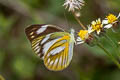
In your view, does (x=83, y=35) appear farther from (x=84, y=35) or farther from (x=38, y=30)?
(x=38, y=30)

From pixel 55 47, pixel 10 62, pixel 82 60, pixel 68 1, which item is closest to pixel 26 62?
pixel 10 62

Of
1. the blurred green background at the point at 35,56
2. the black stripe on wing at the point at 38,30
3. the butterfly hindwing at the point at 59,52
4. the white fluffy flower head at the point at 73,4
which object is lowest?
the blurred green background at the point at 35,56

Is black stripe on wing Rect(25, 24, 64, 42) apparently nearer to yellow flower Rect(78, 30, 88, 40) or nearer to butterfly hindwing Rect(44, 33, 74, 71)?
butterfly hindwing Rect(44, 33, 74, 71)

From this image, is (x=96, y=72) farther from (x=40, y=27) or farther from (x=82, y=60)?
(x=40, y=27)

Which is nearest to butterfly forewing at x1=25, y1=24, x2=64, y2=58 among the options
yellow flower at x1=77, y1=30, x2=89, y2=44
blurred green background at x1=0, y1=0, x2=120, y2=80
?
yellow flower at x1=77, y1=30, x2=89, y2=44

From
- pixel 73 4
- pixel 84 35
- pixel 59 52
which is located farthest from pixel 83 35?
pixel 59 52

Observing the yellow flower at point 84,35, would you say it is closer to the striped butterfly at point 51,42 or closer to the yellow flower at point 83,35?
the yellow flower at point 83,35

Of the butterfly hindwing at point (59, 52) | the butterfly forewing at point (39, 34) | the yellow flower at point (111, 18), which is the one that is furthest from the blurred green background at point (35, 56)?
the yellow flower at point (111, 18)
